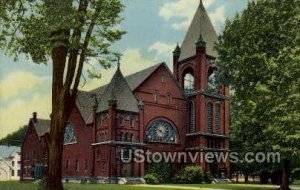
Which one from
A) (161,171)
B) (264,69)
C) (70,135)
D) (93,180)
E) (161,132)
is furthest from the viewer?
(70,135)

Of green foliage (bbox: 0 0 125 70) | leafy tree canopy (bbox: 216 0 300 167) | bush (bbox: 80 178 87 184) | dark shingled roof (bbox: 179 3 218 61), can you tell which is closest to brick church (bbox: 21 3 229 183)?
dark shingled roof (bbox: 179 3 218 61)

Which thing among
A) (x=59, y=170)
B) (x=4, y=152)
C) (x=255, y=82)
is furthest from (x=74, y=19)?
(x=4, y=152)

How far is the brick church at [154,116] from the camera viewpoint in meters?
53.5

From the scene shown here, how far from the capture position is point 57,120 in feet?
59.9

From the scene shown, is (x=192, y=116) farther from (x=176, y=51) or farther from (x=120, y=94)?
(x=120, y=94)

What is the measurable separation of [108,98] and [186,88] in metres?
12.2

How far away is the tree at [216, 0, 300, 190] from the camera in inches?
1172

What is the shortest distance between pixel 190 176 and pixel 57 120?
37.6 m

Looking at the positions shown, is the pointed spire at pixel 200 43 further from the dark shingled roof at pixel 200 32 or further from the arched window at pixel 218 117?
the arched window at pixel 218 117

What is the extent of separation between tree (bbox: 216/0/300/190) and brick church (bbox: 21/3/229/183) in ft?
55.8

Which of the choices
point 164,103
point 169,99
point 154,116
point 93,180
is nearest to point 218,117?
point 169,99

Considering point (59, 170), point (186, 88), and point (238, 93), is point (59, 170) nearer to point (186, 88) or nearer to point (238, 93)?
point (238, 93)

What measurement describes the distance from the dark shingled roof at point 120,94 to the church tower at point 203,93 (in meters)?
5.67

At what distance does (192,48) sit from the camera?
62.3 metres
